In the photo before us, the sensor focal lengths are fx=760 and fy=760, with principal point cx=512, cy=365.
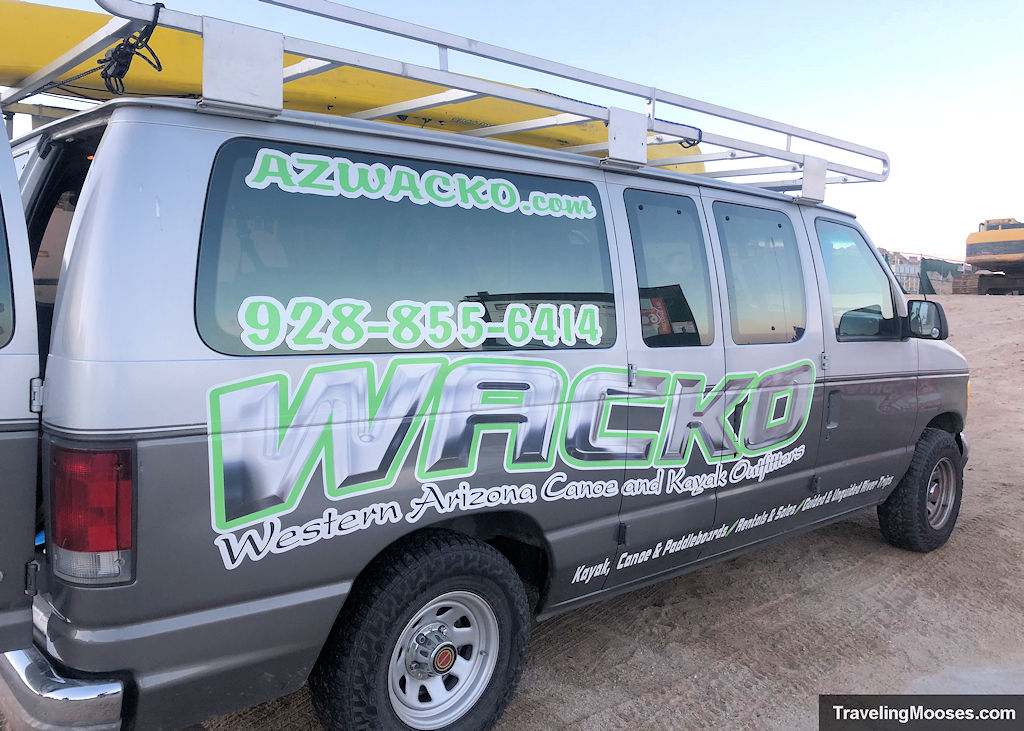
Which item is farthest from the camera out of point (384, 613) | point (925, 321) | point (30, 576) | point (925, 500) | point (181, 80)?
point (925, 500)

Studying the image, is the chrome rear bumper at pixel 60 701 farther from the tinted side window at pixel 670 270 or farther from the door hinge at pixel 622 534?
the tinted side window at pixel 670 270

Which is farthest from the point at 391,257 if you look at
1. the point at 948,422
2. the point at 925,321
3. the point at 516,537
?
the point at 948,422

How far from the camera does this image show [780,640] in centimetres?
382

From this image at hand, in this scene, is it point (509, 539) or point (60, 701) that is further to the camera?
point (509, 539)

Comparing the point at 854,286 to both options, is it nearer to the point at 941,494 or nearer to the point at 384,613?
the point at 941,494

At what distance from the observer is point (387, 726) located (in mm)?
2562

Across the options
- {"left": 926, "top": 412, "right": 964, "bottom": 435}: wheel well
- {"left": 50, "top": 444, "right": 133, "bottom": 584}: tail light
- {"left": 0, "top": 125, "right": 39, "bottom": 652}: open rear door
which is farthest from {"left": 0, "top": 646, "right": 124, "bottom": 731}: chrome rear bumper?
{"left": 926, "top": 412, "right": 964, "bottom": 435}: wheel well

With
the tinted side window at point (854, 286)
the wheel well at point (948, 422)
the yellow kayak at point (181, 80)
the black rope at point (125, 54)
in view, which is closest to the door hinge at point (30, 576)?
the black rope at point (125, 54)

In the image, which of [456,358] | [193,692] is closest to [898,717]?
[456,358]

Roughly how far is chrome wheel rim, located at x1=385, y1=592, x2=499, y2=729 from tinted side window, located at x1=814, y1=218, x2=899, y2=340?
103 inches

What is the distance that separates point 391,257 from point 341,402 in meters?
0.51

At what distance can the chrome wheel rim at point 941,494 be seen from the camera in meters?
5.20

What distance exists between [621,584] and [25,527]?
7.52ft

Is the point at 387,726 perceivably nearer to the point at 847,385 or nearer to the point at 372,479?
the point at 372,479
